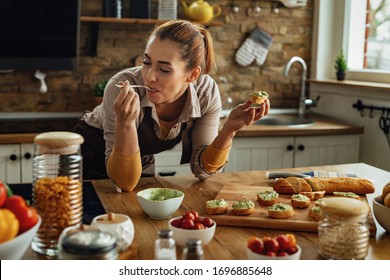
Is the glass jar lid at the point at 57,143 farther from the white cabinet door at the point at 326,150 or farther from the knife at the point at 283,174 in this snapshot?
the white cabinet door at the point at 326,150

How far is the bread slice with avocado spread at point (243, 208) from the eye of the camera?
1457mm

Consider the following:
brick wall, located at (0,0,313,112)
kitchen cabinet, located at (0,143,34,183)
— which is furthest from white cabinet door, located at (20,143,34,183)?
brick wall, located at (0,0,313,112)

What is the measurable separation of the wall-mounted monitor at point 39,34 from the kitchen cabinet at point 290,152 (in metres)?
1.15

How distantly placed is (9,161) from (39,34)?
797 millimetres

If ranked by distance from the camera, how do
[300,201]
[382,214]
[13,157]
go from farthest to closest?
[13,157]
[300,201]
[382,214]

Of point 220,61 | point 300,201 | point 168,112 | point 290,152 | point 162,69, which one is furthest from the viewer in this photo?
point 220,61

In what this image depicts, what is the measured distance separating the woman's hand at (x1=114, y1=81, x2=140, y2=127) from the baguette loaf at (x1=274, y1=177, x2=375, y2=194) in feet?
1.71

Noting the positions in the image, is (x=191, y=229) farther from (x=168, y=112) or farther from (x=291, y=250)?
(x=168, y=112)

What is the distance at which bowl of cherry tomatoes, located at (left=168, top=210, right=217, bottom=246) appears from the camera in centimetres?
124

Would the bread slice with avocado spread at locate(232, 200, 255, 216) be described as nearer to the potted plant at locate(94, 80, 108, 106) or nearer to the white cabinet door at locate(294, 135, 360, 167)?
the white cabinet door at locate(294, 135, 360, 167)

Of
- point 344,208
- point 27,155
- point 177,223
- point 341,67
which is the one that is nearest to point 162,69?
point 177,223

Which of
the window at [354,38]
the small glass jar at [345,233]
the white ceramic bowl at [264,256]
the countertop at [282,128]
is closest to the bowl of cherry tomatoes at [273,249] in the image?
the white ceramic bowl at [264,256]

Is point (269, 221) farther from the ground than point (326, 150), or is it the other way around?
point (269, 221)

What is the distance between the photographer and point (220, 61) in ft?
11.9
